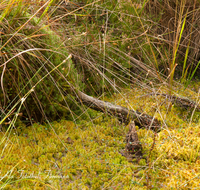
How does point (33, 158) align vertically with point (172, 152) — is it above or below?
above

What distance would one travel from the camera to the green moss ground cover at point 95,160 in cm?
180

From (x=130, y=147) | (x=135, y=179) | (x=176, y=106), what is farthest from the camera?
(x=176, y=106)

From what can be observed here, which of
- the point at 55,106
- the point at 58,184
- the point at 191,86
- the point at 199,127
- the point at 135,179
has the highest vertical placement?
the point at 55,106

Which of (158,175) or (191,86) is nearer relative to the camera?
(158,175)

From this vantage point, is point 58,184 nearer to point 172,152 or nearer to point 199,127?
point 172,152

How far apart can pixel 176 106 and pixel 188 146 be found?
3.84 feet

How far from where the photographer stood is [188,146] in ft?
7.29

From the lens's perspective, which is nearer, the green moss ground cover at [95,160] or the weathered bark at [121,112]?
the green moss ground cover at [95,160]

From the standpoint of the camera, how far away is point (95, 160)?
6.88 ft

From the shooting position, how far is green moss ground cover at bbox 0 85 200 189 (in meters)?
1.80

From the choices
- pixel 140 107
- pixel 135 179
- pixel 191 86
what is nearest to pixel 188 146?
pixel 135 179

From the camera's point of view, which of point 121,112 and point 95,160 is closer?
point 95,160

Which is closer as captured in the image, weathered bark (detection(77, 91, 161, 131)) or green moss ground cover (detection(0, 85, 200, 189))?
green moss ground cover (detection(0, 85, 200, 189))

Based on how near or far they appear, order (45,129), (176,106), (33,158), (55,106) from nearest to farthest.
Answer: (33,158), (45,129), (55,106), (176,106)
